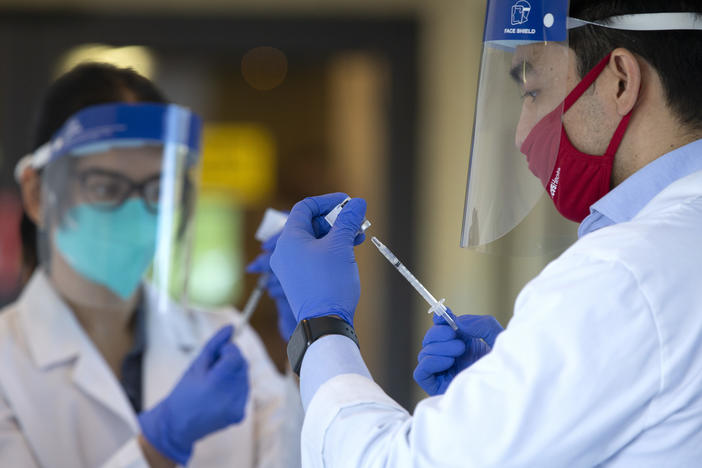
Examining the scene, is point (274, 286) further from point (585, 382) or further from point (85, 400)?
point (585, 382)

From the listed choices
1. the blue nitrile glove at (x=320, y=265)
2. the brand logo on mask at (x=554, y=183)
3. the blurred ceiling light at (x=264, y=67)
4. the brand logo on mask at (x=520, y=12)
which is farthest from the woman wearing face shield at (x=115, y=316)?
the blurred ceiling light at (x=264, y=67)

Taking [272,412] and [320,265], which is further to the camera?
[272,412]

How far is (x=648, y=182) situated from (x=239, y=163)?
313 cm

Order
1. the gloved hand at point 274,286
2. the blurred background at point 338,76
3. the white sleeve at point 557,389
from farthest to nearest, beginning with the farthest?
1. the blurred background at point 338,76
2. the gloved hand at point 274,286
3. the white sleeve at point 557,389

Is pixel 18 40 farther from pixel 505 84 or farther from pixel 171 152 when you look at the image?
pixel 505 84

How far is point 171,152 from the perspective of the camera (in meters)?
1.62

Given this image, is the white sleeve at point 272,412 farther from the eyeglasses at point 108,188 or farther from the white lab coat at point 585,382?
the white lab coat at point 585,382

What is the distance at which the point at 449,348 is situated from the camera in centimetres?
110

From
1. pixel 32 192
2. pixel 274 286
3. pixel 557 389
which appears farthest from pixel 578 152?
pixel 32 192

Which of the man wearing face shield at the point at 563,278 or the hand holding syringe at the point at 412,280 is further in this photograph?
the hand holding syringe at the point at 412,280

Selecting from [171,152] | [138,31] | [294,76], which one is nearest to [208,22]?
[138,31]

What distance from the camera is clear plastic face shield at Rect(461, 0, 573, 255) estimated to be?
3.33ft

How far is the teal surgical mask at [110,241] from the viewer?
1.57 m

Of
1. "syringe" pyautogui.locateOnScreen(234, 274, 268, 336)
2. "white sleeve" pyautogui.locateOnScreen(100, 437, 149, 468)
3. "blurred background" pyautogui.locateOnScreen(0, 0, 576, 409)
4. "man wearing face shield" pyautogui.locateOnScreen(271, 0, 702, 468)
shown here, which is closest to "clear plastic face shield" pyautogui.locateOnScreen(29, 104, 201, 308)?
"syringe" pyautogui.locateOnScreen(234, 274, 268, 336)
